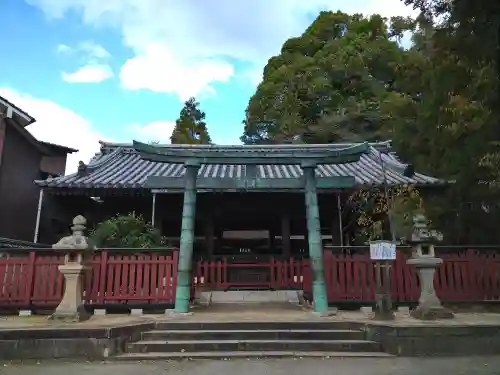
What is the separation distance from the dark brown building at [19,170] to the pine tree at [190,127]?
19373 mm

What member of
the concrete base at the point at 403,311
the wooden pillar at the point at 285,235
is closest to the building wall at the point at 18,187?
the wooden pillar at the point at 285,235

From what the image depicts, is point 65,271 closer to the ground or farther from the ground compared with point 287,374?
farther from the ground

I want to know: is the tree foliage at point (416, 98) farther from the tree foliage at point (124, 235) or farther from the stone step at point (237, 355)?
the tree foliage at point (124, 235)

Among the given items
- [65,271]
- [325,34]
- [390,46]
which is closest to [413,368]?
[65,271]

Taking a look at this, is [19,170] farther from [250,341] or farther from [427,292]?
[427,292]

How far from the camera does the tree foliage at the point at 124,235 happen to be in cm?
1013

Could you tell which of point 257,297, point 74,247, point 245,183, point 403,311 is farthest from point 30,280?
point 403,311

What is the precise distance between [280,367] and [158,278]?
420 cm

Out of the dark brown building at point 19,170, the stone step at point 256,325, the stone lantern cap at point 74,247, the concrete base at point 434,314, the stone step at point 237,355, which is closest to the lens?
the stone step at point 237,355

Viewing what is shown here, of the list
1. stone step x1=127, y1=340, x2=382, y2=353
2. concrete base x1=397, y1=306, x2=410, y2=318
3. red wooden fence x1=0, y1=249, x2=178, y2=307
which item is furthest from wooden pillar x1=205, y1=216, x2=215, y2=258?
stone step x1=127, y1=340, x2=382, y2=353

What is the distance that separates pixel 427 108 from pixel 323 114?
21098 mm

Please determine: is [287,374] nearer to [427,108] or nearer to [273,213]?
[427,108]

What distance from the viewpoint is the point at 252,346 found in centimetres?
670

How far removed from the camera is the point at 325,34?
3500 cm
